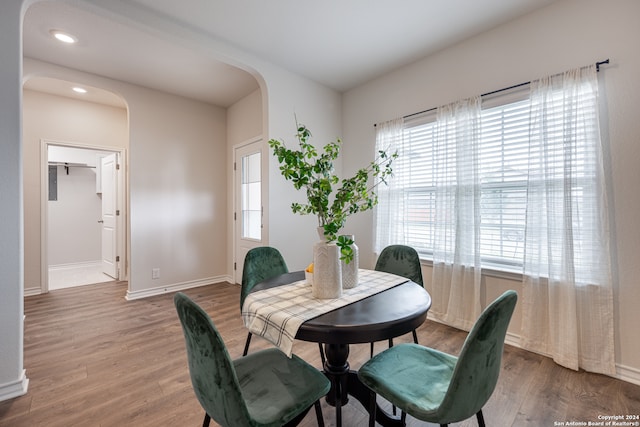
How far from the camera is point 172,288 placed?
396 centimetres

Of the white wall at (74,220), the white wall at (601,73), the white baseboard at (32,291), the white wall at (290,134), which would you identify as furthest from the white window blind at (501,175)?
the white wall at (74,220)

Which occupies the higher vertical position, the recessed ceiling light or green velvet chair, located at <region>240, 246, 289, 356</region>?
the recessed ceiling light

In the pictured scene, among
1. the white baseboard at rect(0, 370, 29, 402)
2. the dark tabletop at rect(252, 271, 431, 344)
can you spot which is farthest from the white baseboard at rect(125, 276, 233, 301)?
the dark tabletop at rect(252, 271, 431, 344)

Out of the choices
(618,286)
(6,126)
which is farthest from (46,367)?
(618,286)

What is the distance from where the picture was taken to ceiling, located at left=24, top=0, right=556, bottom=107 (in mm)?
2211

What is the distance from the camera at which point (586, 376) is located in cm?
194

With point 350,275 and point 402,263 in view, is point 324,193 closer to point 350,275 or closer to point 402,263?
point 350,275

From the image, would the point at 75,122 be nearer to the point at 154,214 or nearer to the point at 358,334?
the point at 154,214

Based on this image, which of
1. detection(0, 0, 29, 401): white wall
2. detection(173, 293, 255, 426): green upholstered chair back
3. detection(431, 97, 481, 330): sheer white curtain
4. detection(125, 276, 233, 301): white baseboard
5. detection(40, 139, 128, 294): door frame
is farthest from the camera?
detection(40, 139, 128, 294): door frame

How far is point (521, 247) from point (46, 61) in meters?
5.16

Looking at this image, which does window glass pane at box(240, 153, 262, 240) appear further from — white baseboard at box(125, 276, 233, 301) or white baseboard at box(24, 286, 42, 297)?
white baseboard at box(24, 286, 42, 297)

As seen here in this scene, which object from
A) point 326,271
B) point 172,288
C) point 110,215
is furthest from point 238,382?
point 110,215

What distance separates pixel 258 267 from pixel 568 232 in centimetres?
232

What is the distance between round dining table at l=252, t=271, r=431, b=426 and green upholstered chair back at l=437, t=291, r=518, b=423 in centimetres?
25
